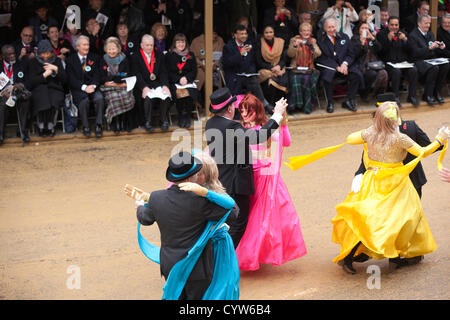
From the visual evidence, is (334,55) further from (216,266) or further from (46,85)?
(216,266)

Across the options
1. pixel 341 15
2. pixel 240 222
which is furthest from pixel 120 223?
pixel 341 15

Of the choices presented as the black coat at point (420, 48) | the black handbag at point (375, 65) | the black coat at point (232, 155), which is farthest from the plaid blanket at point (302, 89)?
the black coat at point (232, 155)

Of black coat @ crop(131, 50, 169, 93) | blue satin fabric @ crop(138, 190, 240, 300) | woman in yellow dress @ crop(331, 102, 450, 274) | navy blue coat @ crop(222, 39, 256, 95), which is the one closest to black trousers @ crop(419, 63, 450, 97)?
navy blue coat @ crop(222, 39, 256, 95)

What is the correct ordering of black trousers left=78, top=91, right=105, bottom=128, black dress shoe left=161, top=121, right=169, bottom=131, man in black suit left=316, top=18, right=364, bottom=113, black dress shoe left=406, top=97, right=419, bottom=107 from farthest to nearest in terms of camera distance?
1. black dress shoe left=406, top=97, right=419, bottom=107
2. man in black suit left=316, top=18, right=364, bottom=113
3. black dress shoe left=161, top=121, right=169, bottom=131
4. black trousers left=78, top=91, right=105, bottom=128

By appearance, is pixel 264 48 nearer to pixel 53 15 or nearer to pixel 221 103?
pixel 53 15

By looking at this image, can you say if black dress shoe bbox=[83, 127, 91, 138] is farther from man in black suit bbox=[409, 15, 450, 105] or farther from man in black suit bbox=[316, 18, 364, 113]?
man in black suit bbox=[409, 15, 450, 105]

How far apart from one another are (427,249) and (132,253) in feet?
9.09

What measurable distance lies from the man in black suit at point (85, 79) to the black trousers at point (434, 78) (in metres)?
5.87

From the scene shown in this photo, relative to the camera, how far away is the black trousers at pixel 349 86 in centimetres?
1216

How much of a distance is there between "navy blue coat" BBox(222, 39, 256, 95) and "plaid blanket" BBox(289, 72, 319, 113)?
0.75m

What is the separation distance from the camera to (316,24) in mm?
13188

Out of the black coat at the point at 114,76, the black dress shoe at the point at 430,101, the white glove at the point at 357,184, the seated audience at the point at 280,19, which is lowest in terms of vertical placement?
the black dress shoe at the point at 430,101

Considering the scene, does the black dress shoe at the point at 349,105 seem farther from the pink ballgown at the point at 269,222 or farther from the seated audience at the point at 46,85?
the pink ballgown at the point at 269,222

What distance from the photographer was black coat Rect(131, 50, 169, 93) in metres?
10.9
